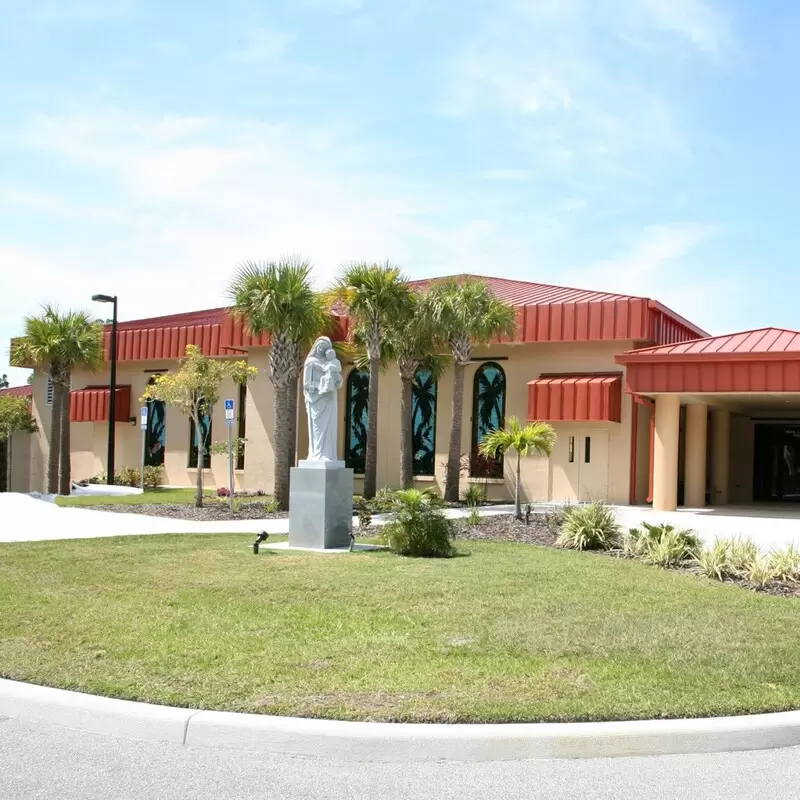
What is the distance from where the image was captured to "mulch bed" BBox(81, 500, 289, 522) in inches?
826

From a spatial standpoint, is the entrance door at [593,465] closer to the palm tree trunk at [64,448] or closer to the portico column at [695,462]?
the portico column at [695,462]

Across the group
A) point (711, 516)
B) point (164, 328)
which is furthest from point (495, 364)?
point (164, 328)

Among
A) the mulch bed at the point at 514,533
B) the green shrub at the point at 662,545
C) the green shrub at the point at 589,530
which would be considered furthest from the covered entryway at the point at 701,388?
the green shrub at the point at 662,545

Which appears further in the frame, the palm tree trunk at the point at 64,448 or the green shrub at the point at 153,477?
the green shrub at the point at 153,477

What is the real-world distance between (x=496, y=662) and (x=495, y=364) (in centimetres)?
2081

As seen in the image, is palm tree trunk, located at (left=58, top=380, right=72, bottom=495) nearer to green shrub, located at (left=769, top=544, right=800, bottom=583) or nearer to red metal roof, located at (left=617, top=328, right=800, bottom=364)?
red metal roof, located at (left=617, top=328, right=800, bottom=364)

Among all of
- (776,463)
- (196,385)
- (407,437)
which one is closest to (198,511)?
(196,385)

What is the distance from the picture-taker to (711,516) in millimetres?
20938

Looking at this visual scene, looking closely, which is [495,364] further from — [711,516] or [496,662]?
[496,662]

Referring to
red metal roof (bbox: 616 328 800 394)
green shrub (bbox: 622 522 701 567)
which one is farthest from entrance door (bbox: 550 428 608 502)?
green shrub (bbox: 622 522 701 567)

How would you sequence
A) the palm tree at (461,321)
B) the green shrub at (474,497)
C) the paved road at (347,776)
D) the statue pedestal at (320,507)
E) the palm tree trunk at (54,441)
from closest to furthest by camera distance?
the paved road at (347,776) < the statue pedestal at (320,507) < the green shrub at (474,497) < the palm tree at (461,321) < the palm tree trunk at (54,441)

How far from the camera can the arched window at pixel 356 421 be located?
29.6 meters

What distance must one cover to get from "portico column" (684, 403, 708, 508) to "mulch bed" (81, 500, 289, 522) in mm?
10735

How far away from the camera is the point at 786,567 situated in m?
11.6
